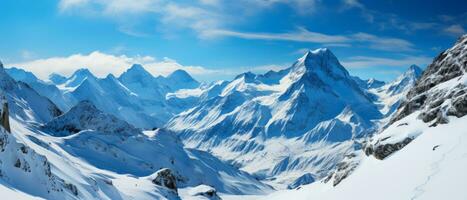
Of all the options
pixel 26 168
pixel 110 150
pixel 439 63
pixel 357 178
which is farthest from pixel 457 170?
pixel 110 150

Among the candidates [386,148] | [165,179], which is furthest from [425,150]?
[165,179]

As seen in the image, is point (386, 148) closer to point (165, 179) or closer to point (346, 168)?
point (346, 168)

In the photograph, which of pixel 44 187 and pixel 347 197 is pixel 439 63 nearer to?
pixel 347 197

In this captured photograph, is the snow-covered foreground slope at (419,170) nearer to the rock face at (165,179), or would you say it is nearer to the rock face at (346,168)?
the rock face at (346,168)

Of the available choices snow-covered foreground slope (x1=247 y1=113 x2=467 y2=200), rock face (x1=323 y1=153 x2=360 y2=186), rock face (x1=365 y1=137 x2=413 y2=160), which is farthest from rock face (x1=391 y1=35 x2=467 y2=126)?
rock face (x1=323 y1=153 x2=360 y2=186)

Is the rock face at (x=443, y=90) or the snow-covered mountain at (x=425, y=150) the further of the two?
the rock face at (x=443, y=90)

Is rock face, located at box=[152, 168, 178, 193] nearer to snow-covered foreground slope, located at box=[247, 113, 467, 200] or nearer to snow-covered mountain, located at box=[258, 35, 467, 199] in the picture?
snow-covered mountain, located at box=[258, 35, 467, 199]

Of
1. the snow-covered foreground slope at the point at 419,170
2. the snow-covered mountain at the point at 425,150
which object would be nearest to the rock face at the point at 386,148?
the snow-covered mountain at the point at 425,150

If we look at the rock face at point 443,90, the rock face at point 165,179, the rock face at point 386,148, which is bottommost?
the rock face at point 165,179

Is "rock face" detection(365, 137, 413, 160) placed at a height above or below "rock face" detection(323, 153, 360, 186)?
above
